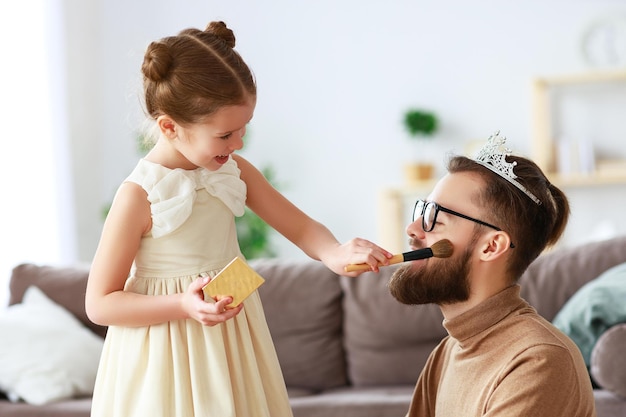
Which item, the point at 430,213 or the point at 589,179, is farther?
the point at 589,179

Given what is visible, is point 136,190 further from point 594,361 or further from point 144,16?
point 144,16

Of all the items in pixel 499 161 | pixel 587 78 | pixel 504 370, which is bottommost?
pixel 504 370

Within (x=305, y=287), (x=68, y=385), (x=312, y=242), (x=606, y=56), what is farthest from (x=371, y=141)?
(x=312, y=242)

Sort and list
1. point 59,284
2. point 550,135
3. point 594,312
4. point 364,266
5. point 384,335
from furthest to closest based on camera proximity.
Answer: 1. point 550,135
2. point 59,284
3. point 384,335
4. point 594,312
5. point 364,266

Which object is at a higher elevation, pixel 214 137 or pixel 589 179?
pixel 214 137

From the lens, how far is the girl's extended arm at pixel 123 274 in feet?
5.25

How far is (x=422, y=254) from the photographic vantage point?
1805 mm

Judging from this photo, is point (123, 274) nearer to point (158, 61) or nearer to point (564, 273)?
point (158, 61)

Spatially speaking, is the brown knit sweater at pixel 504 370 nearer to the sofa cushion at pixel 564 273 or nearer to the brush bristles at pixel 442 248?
the brush bristles at pixel 442 248

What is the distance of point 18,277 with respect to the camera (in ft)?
12.3

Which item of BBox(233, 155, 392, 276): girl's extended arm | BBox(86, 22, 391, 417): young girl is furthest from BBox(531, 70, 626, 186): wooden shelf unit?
BBox(86, 22, 391, 417): young girl

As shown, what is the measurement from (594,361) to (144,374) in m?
1.85

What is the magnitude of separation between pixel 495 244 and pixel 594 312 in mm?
1345

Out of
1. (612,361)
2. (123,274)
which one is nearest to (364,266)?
(123,274)
